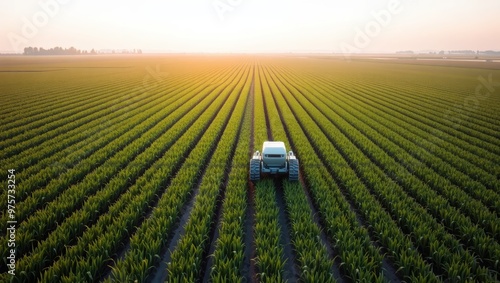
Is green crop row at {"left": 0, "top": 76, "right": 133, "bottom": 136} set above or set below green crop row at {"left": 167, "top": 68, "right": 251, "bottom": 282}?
above

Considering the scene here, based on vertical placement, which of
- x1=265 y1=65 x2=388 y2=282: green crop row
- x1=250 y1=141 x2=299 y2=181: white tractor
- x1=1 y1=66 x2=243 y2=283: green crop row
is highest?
x1=250 y1=141 x2=299 y2=181: white tractor

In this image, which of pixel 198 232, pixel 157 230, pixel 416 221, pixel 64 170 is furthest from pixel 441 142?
pixel 64 170

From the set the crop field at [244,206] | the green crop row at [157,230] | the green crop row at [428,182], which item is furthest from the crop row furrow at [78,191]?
the green crop row at [428,182]

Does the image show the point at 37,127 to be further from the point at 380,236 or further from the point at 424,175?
the point at 424,175

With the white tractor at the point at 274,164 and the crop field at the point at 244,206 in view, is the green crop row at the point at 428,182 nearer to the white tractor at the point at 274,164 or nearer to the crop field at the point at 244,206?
the crop field at the point at 244,206

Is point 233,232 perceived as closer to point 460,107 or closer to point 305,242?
point 305,242

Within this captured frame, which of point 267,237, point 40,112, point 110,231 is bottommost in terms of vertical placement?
point 267,237

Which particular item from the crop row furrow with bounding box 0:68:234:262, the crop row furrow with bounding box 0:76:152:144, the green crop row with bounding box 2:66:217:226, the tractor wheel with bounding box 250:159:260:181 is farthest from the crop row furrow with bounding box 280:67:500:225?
the crop row furrow with bounding box 0:76:152:144

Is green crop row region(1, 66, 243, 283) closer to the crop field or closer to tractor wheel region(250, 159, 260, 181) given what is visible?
the crop field

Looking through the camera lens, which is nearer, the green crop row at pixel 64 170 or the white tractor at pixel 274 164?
the green crop row at pixel 64 170
